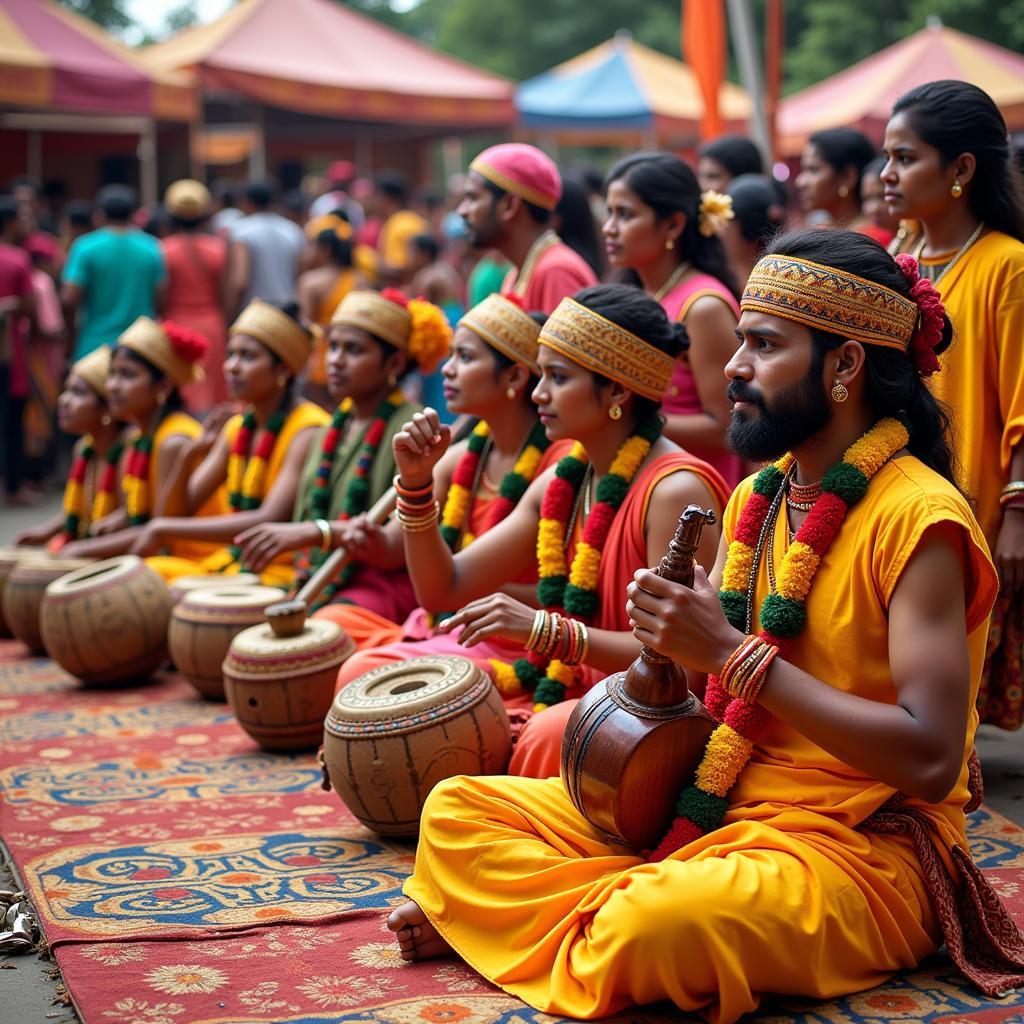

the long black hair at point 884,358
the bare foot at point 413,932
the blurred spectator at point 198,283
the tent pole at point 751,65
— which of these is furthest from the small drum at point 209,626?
the blurred spectator at point 198,283

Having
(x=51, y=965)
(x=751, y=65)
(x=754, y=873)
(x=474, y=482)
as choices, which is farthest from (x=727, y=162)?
(x=51, y=965)

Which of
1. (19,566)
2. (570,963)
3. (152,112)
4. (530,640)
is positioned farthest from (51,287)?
(570,963)

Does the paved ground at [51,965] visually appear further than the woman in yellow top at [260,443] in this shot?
No

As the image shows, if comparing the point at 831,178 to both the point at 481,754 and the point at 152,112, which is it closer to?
the point at 481,754

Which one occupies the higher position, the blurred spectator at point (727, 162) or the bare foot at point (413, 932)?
the blurred spectator at point (727, 162)

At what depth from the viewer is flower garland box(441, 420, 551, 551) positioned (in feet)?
16.6

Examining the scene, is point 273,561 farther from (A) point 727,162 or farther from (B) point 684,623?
(B) point 684,623

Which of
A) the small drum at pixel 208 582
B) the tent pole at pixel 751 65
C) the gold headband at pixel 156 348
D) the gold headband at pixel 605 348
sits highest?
the tent pole at pixel 751 65

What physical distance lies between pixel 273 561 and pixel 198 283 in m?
5.68

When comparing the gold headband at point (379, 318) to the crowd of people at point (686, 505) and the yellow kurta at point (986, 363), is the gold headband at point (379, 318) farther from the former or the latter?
the yellow kurta at point (986, 363)

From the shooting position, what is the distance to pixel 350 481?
20.7 feet

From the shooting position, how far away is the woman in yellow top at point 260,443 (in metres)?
6.82

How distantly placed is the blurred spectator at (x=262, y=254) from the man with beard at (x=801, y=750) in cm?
908

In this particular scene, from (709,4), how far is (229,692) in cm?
705
